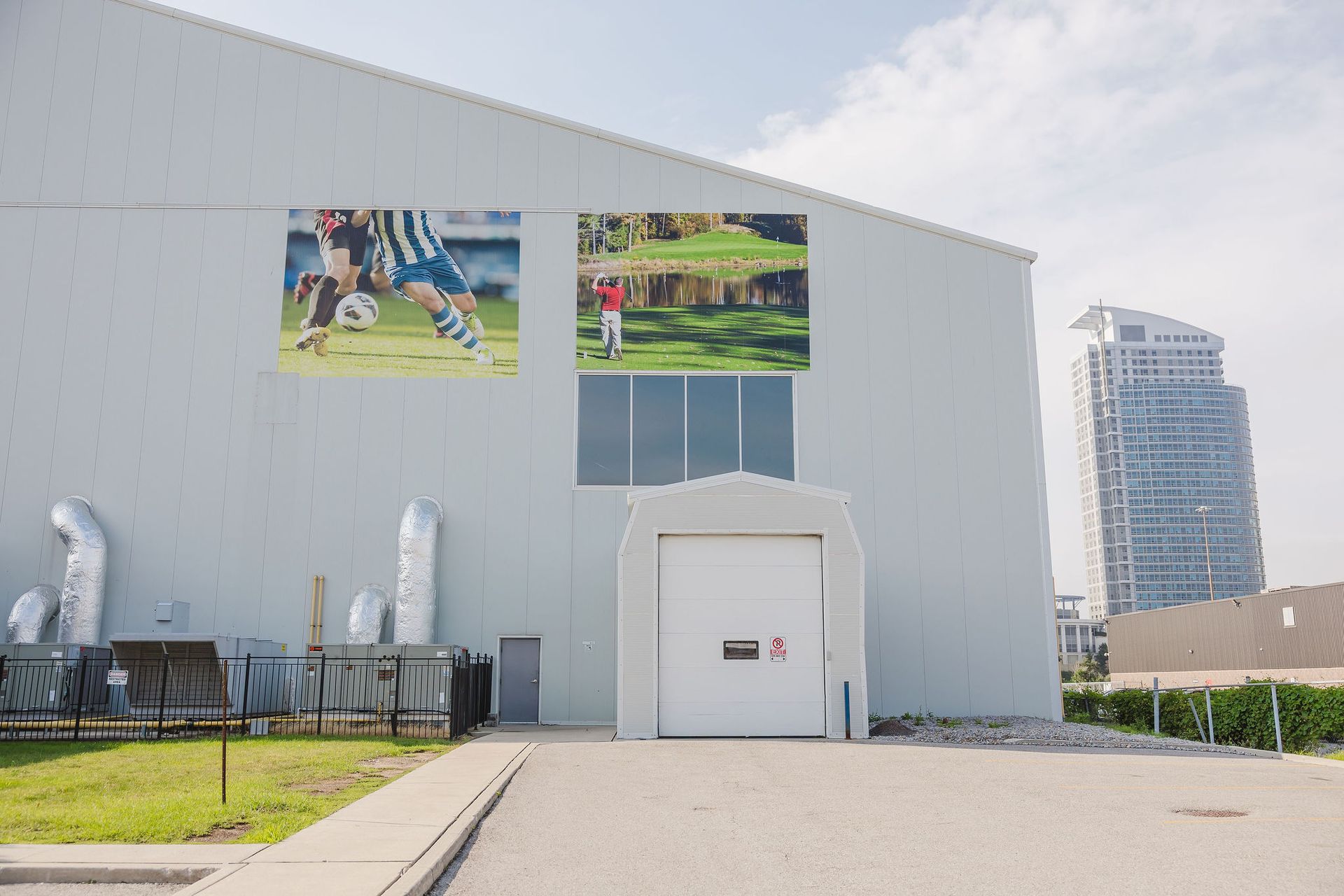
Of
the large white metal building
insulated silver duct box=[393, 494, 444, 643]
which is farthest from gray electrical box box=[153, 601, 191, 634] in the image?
insulated silver duct box=[393, 494, 444, 643]

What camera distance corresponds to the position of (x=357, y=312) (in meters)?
25.0

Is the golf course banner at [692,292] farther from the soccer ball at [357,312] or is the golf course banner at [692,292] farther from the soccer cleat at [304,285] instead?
the soccer cleat at [304,285]

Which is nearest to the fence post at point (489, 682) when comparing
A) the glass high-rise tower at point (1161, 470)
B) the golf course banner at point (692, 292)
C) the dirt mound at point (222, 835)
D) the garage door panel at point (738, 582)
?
the garage door panel at point (738, 582)

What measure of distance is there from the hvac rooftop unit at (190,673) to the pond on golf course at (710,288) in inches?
436

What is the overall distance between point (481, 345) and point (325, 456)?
4474 millimetres

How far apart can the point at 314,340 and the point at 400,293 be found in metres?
2.30

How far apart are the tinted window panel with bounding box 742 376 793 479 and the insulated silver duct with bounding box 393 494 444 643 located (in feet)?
24.5

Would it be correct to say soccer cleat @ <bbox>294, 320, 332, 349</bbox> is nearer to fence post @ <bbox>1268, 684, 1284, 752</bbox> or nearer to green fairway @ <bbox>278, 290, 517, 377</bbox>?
green fairway @ <bbox>278, 290, 517, 377</bbox>

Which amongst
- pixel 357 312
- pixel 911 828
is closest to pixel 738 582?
pixel 911 828

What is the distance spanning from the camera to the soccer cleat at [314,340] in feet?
81.5

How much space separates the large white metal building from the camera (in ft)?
77.5

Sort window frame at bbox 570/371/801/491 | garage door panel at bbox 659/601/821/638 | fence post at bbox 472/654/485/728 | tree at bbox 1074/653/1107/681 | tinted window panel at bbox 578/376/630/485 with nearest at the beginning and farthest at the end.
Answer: garage door panel at bbox 659/601/821/638 < fence post at bbox 472/654/485/728 < window frame at bbox 570/371/801/491 < tinted window panel at bbox 578/376/630/485 < tree at bbox 1074/653/1107/681

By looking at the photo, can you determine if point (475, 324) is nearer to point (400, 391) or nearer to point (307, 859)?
point (400, 391)

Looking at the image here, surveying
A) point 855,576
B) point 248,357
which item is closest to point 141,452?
point 248,357
